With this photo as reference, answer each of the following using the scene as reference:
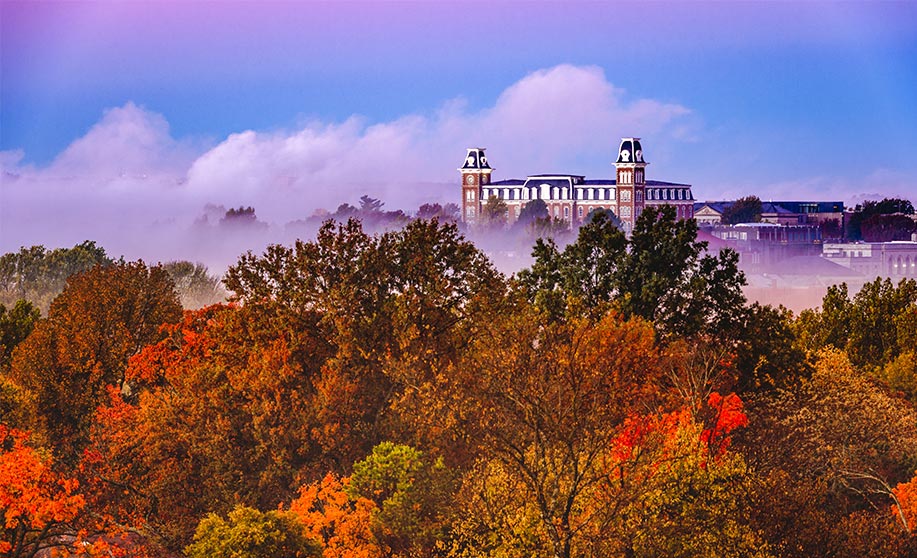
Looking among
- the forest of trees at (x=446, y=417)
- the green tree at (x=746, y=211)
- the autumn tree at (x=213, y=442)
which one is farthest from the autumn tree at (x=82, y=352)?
the green tree at (x=746, y=211)

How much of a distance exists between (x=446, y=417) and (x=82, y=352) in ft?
32.9

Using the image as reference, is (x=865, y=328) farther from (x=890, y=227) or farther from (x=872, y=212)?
(x=872, y=212)

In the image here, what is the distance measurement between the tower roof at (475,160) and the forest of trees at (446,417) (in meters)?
114

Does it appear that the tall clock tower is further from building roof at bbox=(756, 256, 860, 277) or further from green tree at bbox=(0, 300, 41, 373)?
green tree at bbox=(0, 300, 41, 373)

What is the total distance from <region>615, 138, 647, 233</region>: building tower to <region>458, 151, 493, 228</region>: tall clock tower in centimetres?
1494

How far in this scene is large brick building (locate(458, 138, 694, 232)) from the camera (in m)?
141

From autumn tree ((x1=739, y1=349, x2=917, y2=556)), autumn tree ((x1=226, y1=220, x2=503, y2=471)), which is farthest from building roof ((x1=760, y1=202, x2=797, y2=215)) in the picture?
autumn tree ((x1=226, y1=220, x2=503, y2=471))

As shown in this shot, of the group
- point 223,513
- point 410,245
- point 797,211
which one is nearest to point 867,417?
point 410,245

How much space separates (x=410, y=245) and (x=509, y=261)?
93.1 metres

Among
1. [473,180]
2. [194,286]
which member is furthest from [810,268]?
[194,286]

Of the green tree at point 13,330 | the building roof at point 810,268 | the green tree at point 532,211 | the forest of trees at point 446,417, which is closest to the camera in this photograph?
the forest of trees at point 446,417

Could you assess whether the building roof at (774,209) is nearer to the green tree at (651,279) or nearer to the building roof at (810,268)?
the building roof at (810,268)

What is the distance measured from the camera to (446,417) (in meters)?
27.0

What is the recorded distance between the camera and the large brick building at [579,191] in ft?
464
